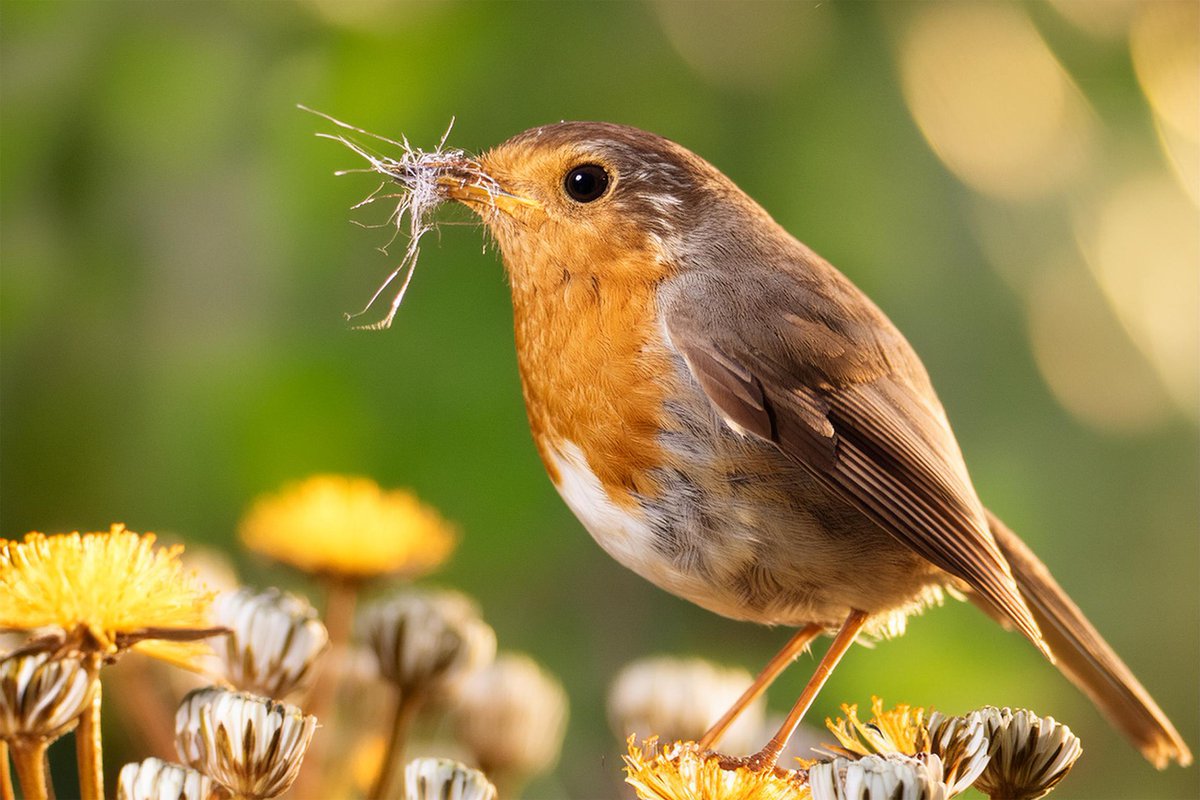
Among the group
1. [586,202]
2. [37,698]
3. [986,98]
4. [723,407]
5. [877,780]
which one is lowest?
[877,780]

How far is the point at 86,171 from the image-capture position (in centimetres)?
262

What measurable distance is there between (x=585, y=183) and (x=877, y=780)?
0.96 metres

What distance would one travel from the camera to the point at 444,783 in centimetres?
116

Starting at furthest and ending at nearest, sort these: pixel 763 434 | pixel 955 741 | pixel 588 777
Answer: pixel 588 777 < pixel 763 434 < pixel 955 741

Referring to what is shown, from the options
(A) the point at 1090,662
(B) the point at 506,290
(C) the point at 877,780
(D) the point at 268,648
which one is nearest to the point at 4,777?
(D) the point at 268,648

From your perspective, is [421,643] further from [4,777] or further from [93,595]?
[4,777]

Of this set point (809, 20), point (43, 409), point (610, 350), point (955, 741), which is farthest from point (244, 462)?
point (955, 741)

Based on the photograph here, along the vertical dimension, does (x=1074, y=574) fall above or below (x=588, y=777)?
above

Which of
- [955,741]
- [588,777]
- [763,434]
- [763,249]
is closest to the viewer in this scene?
[955,741]

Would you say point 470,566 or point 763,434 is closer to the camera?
point 763,434

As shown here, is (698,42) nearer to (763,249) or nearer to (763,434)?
(763,249)

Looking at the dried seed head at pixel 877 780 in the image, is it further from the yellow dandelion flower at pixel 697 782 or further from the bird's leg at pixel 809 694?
the bird's leg at pixel 809 694

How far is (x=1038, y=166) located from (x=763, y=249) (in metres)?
1.59

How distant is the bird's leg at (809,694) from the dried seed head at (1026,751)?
356mm
